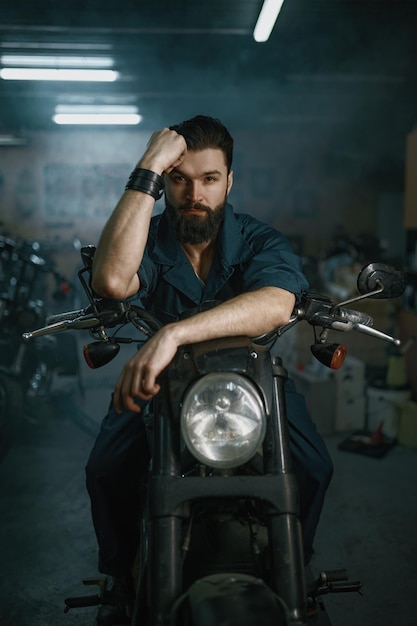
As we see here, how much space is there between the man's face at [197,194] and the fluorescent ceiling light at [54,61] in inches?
199

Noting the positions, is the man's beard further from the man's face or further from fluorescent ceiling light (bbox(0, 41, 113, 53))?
fluorescent ceiling light (bbox(0, 41, 113, 53))

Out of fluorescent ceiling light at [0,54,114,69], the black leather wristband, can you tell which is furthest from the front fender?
fluorescent ceiling light at [0,54,114,69]

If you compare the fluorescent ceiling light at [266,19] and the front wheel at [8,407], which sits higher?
the fluorescent ceiling light at [266,19]

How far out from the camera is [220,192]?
1.56 meters

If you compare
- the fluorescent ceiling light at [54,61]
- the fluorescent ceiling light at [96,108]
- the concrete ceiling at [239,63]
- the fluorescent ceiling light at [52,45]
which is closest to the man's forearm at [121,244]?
the concrete ceiling at [239,63]

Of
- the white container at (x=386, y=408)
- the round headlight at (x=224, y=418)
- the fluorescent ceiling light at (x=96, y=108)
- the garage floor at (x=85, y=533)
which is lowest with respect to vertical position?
the garage floor at (x=85, y=533)

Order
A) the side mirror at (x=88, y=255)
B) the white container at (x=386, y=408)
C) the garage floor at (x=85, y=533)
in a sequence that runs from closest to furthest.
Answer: the side mirror at (x=88, y=255) < the garage floor at (x=85, y=533) < the white container at (x=386, y=408)

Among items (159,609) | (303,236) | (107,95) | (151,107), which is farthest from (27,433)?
(303,236)

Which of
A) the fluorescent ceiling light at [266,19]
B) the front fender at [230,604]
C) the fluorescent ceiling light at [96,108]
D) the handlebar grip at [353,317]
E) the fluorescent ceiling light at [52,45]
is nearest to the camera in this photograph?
the front fender at [230,604]

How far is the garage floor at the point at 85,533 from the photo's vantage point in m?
1.95

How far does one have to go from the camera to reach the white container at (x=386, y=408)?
3725 mm

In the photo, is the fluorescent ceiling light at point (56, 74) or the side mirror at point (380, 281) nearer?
the side mirror at point (380, 281)

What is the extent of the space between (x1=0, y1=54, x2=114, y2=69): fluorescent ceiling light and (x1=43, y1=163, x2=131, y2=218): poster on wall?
3.24m

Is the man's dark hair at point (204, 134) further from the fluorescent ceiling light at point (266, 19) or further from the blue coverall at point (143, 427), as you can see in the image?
the fluorescent ceiling light at point (266, 19)
